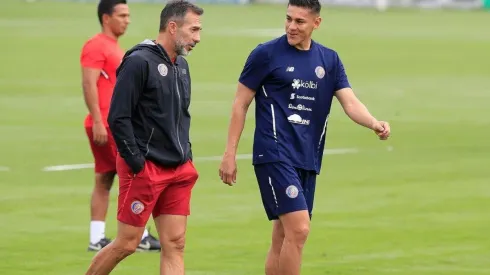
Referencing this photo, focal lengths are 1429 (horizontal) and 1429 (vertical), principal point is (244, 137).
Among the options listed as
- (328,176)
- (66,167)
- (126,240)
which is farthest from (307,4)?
(66,167)

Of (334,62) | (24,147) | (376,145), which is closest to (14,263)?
(334,62)

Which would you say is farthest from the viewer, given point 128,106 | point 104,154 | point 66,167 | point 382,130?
point 66,167

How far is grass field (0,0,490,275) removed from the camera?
13438 mm

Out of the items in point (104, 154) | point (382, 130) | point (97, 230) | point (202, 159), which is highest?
point (382, 130)

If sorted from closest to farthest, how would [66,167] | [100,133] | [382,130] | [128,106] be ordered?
[128,106]
[382,130]
[100,133]
[66,167]

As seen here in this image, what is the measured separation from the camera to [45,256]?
1341 cm

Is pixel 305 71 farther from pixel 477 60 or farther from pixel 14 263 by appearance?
pixel 477 60

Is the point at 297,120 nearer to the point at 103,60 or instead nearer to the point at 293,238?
the point at 293,238

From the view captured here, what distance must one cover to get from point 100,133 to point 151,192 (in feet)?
9.89

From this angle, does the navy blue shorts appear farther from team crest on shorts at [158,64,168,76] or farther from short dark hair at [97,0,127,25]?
short dark hair at [97,0,127,25]

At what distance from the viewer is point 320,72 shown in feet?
35.4

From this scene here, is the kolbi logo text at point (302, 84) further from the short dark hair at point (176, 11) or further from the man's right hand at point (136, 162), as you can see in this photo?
the man's right hand at point (136, 162)

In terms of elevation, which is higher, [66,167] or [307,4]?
[307,4]

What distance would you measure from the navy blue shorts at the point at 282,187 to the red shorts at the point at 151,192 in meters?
0.56
